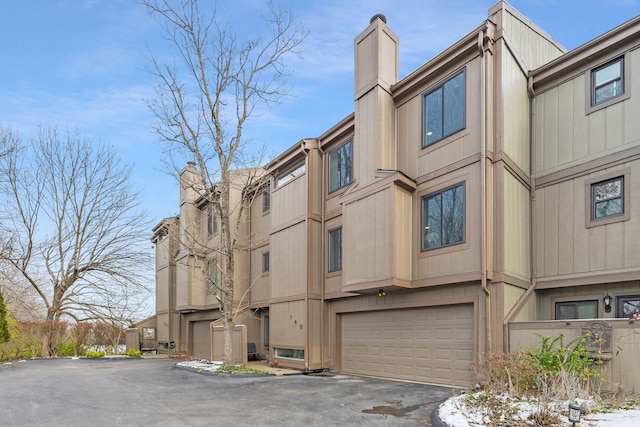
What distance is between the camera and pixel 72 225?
23.4 meters

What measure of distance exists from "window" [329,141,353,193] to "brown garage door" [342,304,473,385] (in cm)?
388

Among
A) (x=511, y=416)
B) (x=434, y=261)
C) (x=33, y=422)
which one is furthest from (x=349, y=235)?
(x=33, y=422)

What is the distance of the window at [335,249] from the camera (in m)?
14.0

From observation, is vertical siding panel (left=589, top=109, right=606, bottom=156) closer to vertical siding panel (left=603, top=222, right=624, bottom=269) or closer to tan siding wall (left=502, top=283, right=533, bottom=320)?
vertical siding panel (left=603, top=222, right=624, bottom=269)

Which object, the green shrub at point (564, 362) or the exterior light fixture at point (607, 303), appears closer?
the green shrub at point (564, 362)

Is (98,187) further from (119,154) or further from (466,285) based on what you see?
(466,285)

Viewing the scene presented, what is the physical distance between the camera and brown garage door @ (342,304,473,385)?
10.2 meters

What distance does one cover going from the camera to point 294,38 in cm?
1496

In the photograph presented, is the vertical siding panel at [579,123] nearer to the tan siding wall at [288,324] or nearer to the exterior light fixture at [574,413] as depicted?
the exterior light fixture at [574,413]

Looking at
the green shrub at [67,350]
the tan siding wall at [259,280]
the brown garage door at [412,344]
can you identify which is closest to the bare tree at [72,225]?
the green shrub at [67,350]

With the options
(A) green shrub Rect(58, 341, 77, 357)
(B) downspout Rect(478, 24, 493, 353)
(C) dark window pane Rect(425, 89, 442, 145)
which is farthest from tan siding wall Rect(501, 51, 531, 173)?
(A) green shrub Rect(58, 341, 77, 357)

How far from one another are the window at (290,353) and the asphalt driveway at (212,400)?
1.82 metres

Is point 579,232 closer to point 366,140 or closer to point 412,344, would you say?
point 412,344

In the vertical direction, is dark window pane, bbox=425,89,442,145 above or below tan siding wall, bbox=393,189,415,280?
above
